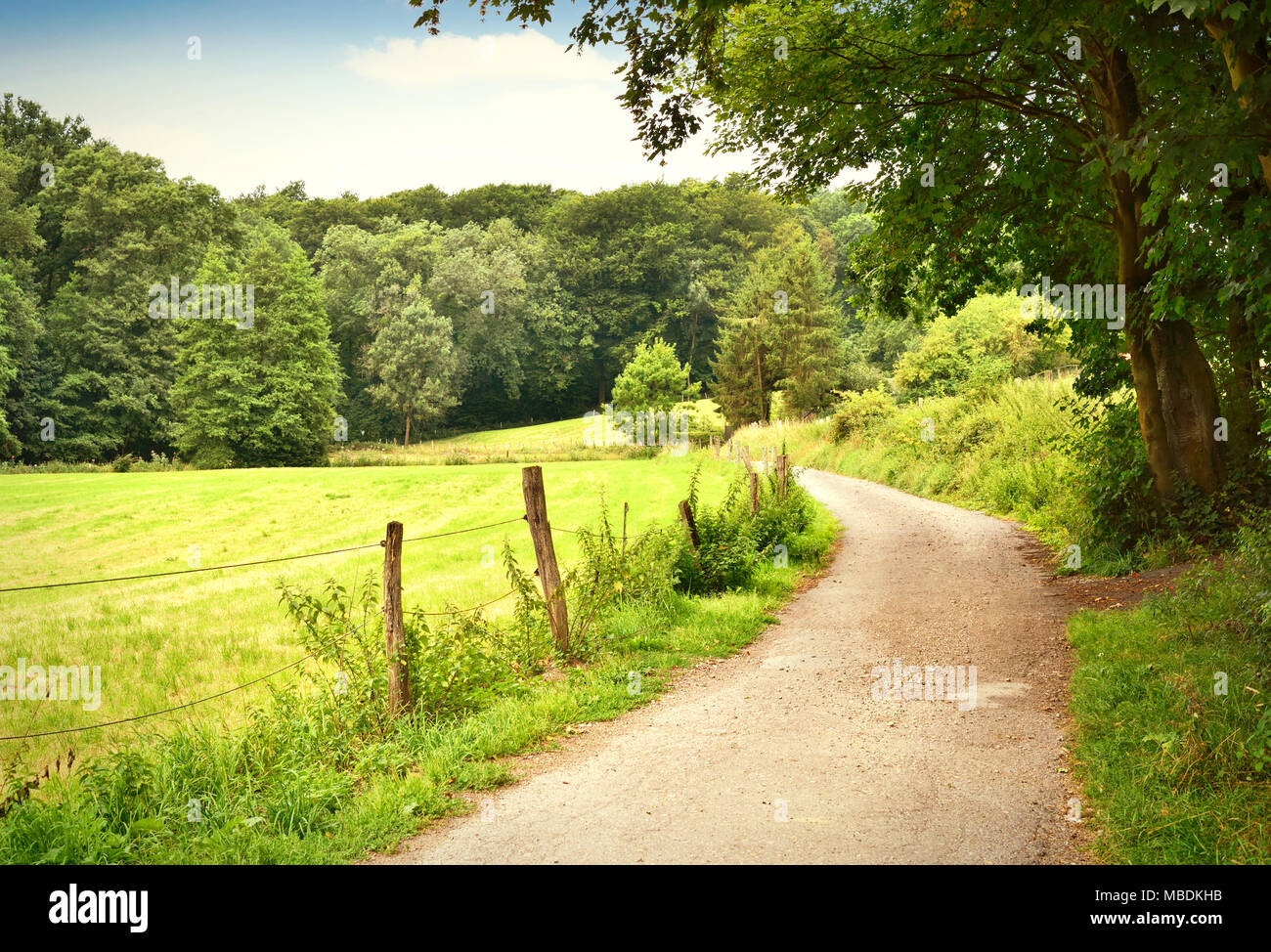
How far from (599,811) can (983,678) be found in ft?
14.7

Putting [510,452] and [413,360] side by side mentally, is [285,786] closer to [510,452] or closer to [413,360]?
[510,452]

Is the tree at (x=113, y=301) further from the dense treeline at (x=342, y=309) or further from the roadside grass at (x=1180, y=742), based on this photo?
the roadside grass at (x=1180, y=742)

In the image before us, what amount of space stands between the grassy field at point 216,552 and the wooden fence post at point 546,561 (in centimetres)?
342

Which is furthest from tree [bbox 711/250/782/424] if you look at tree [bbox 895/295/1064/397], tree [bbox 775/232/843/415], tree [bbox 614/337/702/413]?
tree [bbox 895/295/1064/397]

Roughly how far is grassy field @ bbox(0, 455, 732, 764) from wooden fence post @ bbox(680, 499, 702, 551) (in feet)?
10.2

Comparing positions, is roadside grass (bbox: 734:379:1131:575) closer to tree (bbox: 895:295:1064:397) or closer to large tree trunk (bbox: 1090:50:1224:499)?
large tree trunk (bbox: 1090:50:1224:499)

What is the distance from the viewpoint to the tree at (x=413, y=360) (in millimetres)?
73188

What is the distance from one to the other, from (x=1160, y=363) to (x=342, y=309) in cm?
7811

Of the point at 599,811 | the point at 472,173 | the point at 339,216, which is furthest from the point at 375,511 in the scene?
the point at 472,173

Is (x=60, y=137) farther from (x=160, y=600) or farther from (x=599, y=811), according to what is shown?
(x=599, y=811)

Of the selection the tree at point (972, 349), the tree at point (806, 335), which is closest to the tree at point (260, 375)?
the tree at point (806, 335)

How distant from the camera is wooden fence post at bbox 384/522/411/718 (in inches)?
263

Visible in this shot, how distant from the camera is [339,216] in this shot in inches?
3617

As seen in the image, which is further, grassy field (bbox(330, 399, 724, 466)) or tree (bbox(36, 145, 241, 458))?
grassy field (bbox(330, 399, 724, 466))
